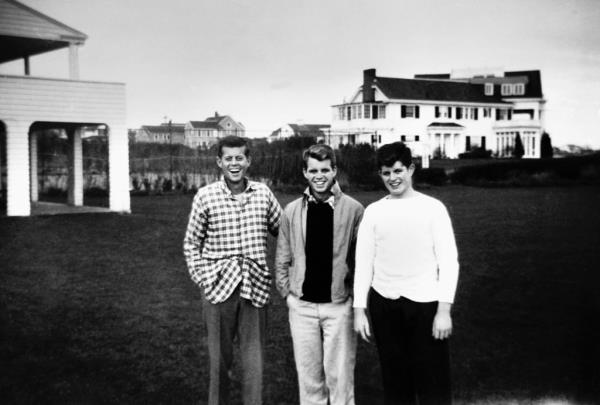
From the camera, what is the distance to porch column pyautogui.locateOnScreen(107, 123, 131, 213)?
893 centimetres

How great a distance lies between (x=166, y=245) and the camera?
645 centimetres

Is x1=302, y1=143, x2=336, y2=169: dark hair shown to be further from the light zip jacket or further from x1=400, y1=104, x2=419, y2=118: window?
x1=400, y1=104, x2=419, y2=118: window

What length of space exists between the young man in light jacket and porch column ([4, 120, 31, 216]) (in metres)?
5.68

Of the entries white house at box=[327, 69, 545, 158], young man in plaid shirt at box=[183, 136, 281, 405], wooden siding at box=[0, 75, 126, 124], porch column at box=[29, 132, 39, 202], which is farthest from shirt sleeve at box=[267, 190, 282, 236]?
porch column at box=[29, 132, 39, 202]

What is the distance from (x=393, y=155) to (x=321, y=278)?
539 millimetres

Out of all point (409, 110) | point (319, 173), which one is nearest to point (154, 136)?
point (409, 110)

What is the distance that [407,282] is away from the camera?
2150 mm

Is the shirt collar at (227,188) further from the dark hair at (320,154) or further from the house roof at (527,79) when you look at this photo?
the house roof at (527,79)

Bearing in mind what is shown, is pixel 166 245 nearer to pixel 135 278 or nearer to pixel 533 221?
pixel 135 278

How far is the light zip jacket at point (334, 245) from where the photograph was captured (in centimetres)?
235

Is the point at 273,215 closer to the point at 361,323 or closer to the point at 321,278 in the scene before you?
the point at 321,278

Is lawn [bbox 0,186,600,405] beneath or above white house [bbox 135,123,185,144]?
beneath

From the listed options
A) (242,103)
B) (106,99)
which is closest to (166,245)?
(242,103)

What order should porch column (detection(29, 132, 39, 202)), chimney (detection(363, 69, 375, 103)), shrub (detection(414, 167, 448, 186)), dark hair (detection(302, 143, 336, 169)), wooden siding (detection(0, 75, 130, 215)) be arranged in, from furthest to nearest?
shrub (detection(414, 167, 448, 186))
porch column (detection(29, 132, 39, 202))
wooden siding (detection(0, 75, 130, 215))
chimney (detection(363, 69, 375, 103))
dark hair (detection(302, 143, 336, 169))
